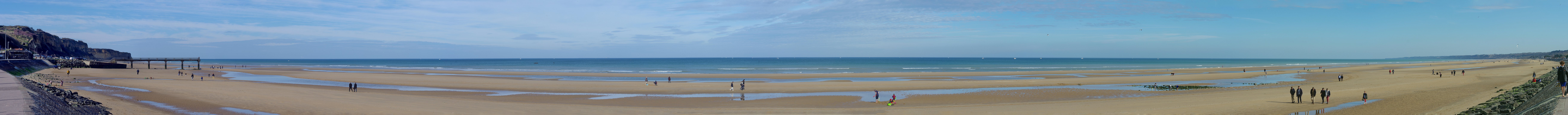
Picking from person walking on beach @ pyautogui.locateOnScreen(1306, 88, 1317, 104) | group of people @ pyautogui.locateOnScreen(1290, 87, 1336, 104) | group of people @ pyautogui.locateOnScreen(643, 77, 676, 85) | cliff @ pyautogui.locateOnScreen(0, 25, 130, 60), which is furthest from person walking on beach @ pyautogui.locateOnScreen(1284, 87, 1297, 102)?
cliff @ pyautogui.locateOnScreen(0, 25, 130, 60)

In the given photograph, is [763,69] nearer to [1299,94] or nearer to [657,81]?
[657,81]

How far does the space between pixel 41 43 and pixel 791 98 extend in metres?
137

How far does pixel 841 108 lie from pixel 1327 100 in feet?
40.6

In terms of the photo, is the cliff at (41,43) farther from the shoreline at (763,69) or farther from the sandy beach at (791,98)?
the sandy beach at (791,98)

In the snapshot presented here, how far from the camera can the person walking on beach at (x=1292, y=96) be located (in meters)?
18.4

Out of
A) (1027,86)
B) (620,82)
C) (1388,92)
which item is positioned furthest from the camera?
(620,82)

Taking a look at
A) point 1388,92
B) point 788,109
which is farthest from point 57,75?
point 1388,92

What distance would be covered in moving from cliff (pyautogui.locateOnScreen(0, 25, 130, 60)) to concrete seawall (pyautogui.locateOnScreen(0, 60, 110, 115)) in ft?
298

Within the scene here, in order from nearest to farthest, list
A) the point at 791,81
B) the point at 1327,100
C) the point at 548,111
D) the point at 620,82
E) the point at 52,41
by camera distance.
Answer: the point at 548,111
the point at 1327,100
the point at 620,82
the point at 791,81
the point at 52,41

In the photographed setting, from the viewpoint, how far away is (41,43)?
107 meters

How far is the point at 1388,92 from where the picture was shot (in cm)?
2220

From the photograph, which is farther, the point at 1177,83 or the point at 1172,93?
the point at 1177,83

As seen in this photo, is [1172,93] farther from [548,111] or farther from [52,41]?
[52,41]

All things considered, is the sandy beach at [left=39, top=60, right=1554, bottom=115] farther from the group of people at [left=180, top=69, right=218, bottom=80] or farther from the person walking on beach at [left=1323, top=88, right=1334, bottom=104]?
the group of people at [left=180, top=69, right=218, bottom=80]
